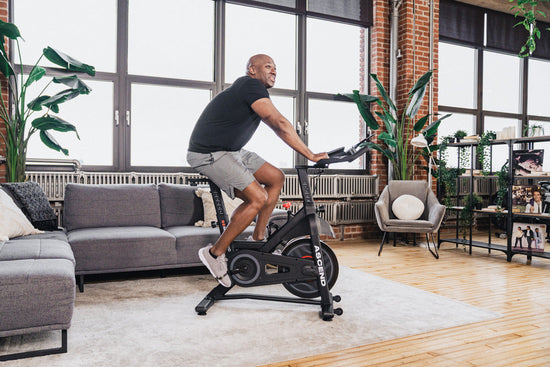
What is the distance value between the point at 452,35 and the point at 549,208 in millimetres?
2831

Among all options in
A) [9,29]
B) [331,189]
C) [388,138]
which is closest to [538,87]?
[388,138]

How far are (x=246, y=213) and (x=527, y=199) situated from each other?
10.5 ft

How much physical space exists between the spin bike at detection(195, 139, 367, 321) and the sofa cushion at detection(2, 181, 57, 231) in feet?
5.12

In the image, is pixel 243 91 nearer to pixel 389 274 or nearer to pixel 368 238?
pixel 389 274

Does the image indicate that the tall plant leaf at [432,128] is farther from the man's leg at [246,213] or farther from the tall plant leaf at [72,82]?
the tall plant leaf at [72,82]

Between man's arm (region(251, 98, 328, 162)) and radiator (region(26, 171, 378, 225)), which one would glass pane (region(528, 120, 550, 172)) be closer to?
radiator (region(26, 171, 378, 225))

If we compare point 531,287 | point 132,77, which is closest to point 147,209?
point 132,77

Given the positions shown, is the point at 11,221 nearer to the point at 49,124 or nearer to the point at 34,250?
the point at 34,250

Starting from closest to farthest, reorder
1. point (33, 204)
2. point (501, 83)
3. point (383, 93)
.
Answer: point (33, 204), point (383, 93), point (501, 83)

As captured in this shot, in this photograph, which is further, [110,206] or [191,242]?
[110,206]

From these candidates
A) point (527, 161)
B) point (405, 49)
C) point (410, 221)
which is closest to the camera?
point (527, 161)

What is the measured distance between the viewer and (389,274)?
3.95 meters

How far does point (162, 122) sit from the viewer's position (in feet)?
16.4

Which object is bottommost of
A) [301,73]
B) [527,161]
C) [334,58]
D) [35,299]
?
[35,299]
